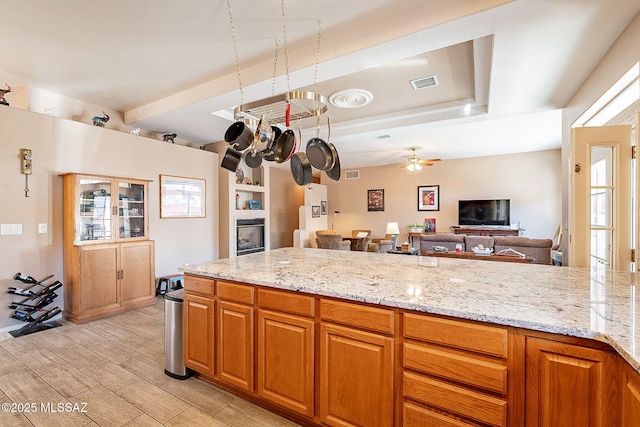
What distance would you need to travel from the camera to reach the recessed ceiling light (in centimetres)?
358

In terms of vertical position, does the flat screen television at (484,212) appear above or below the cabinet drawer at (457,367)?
above

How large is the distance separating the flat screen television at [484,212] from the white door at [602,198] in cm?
548

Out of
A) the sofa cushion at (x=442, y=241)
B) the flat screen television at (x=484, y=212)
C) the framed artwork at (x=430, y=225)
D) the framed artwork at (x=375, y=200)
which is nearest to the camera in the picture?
the sofa cushion at (x=442, y=241)

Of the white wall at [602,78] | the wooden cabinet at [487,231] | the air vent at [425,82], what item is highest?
the air vent at [425,82]

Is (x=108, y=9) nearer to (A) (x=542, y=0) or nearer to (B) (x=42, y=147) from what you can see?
(B) (x=42, y=147)

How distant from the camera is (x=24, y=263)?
10.9ft

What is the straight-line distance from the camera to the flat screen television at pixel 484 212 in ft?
24.5

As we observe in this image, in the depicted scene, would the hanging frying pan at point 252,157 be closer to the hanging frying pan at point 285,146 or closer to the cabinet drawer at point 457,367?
the hanging frying pan at point 285,146

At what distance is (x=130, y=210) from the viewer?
404 cm

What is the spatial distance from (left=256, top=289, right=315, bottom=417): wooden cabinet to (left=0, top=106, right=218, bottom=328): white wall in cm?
329

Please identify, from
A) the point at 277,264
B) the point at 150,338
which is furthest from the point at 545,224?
the point at 150,338

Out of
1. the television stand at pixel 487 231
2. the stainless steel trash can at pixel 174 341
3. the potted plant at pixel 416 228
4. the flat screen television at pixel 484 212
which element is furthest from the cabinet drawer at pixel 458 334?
the flat screen television at pixel 484 212

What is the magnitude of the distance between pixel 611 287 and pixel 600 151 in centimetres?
141

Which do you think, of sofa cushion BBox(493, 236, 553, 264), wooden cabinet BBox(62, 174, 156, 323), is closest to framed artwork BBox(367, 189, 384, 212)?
sofa cushion BBox(493, 236, 553, 264)
